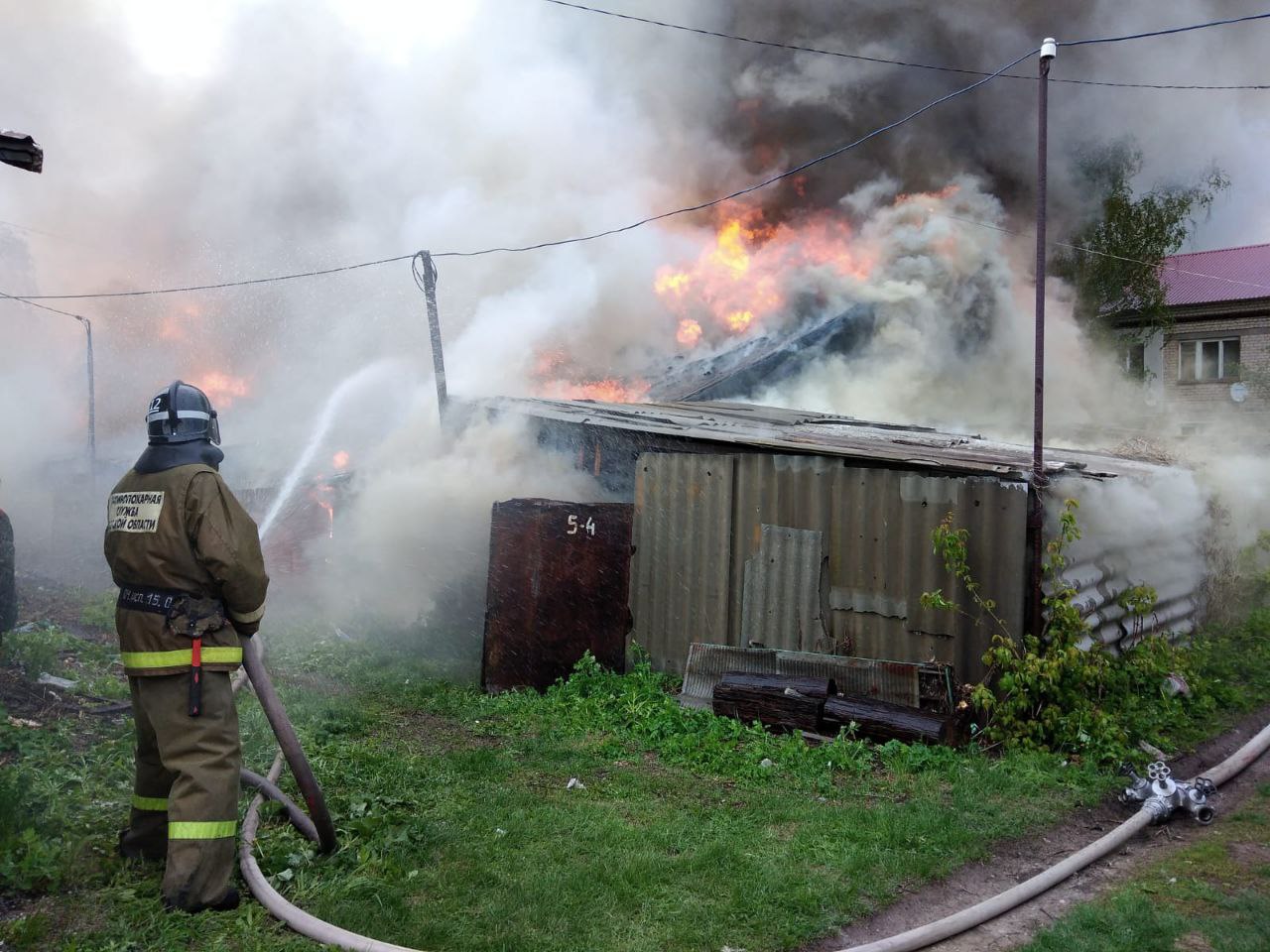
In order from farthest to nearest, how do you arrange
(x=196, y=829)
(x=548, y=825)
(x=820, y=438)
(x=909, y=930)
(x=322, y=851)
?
(x=820, y=438) → (x=548, y=825) → (x=322, y=851) → (x=909, y=930) → (x=196, y=829)

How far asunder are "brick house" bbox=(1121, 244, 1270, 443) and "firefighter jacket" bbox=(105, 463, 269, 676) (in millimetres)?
22286

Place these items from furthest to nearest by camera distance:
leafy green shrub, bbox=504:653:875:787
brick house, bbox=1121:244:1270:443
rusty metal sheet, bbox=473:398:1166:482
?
brick house, bbox=1121:244:1270:443 < rusty metal sheet, bbox=473:398:1166:482 < leafy green shrub, bbox=504:653:875:787

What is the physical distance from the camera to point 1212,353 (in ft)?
71.7

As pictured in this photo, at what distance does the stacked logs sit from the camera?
5.97m

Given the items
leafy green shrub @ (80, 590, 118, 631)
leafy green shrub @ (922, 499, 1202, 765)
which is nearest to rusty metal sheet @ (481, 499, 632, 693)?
leafy green shrub @ (922, 499, 1202, 765)

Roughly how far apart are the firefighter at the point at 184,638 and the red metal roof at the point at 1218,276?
2223 cm

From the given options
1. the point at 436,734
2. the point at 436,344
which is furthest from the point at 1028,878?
the point at 436,344

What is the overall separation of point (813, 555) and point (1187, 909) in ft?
12.4

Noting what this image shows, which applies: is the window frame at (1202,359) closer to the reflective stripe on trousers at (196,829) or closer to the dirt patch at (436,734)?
the dirt patch at (436,734)

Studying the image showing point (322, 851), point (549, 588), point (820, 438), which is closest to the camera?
point (322, 851)

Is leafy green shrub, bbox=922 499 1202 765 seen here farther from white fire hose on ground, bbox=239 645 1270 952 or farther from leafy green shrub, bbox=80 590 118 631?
leafy green shrub, bbox=80 590 118 631

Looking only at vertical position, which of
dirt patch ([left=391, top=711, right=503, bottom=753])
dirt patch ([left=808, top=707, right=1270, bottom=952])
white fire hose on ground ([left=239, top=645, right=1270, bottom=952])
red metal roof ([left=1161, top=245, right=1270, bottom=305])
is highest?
red metal roof ([left=1161, top=245, right=1270, bottom=305])

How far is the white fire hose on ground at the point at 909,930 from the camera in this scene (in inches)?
130

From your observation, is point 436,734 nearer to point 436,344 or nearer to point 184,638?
point 184,638
